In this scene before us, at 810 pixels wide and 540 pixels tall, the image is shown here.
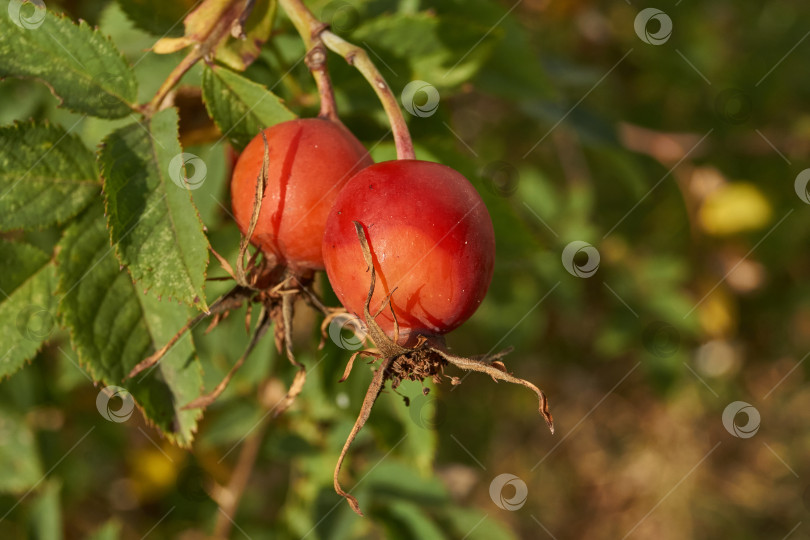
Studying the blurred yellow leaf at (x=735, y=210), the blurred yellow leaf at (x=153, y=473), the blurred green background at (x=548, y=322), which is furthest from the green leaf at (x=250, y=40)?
the blurred yellow leaf at (x=735, y=210)

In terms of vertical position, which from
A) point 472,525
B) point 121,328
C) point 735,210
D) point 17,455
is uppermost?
point 121,328

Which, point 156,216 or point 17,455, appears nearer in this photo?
point 156,216

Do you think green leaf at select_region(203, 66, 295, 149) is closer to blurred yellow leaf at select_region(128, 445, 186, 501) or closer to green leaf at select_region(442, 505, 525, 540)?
green leaf at select_region(442, 505, 525, 540)

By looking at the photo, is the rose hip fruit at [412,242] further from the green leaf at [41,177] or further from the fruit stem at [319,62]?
the green leaf at [41,177]

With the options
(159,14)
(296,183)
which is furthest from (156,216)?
(159,14)

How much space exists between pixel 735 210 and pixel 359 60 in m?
3.12

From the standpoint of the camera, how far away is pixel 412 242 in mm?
1216

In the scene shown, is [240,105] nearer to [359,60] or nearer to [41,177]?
[359,60]

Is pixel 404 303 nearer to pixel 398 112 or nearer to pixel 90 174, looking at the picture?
pixel 398 112

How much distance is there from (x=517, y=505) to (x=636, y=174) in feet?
8.60

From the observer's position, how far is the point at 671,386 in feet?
12.4

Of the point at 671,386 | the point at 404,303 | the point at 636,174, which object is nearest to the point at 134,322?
the point at 404,303

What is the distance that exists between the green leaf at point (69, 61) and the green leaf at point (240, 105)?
0.21 meters

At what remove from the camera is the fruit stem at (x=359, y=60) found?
146 cm
